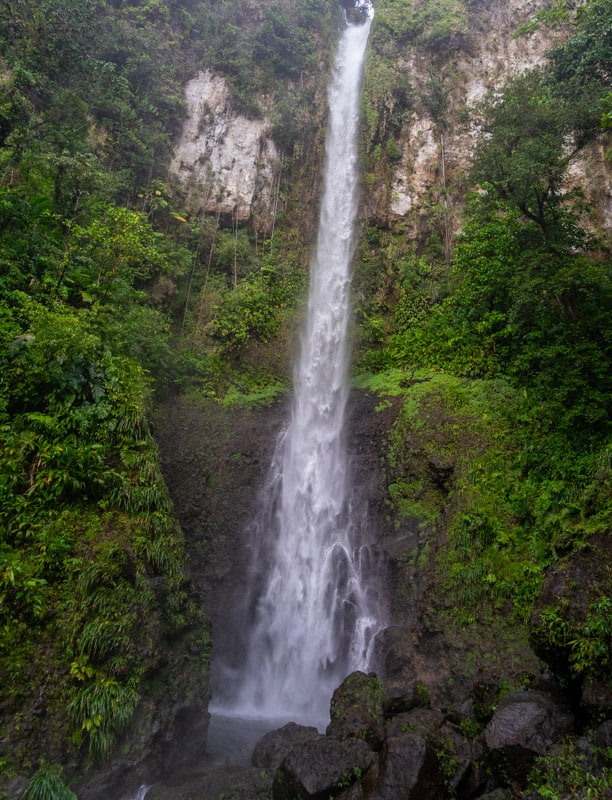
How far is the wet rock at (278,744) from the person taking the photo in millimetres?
6762

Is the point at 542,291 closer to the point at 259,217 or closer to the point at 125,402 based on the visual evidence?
the point at 125,402

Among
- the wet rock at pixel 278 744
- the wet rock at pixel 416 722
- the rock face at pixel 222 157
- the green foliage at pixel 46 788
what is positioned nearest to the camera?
the green foliage at pixel 46 788

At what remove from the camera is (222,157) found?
19.2 m

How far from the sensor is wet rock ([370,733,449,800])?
5195mm

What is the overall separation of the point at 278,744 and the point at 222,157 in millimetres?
19580

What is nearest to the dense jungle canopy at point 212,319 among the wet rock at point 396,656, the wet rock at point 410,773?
the wet rock at point 396,656

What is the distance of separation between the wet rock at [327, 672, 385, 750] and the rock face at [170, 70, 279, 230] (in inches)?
627

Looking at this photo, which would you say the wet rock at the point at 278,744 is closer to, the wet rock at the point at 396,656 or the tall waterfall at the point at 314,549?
the wet rock at the point at 396,656

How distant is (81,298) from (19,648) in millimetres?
7234

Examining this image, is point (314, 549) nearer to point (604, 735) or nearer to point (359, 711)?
point (359, 711)

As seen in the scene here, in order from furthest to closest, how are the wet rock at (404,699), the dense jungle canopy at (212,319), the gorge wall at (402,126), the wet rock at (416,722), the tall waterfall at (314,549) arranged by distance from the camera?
1. the gorge wall at (402,126)
2. the tall waterfall at (314,549)
3. the wet rock at (404,699)
4. the dense jungle canopy at (212,319)
5. the wet rock at (416,722)

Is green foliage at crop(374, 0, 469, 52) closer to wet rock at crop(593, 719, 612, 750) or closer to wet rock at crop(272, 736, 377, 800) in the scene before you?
wet rock at crop(593, 719, 612, 750)

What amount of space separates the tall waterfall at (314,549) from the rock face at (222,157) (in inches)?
151

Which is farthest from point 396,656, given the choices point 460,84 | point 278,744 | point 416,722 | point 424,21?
point 424,21
